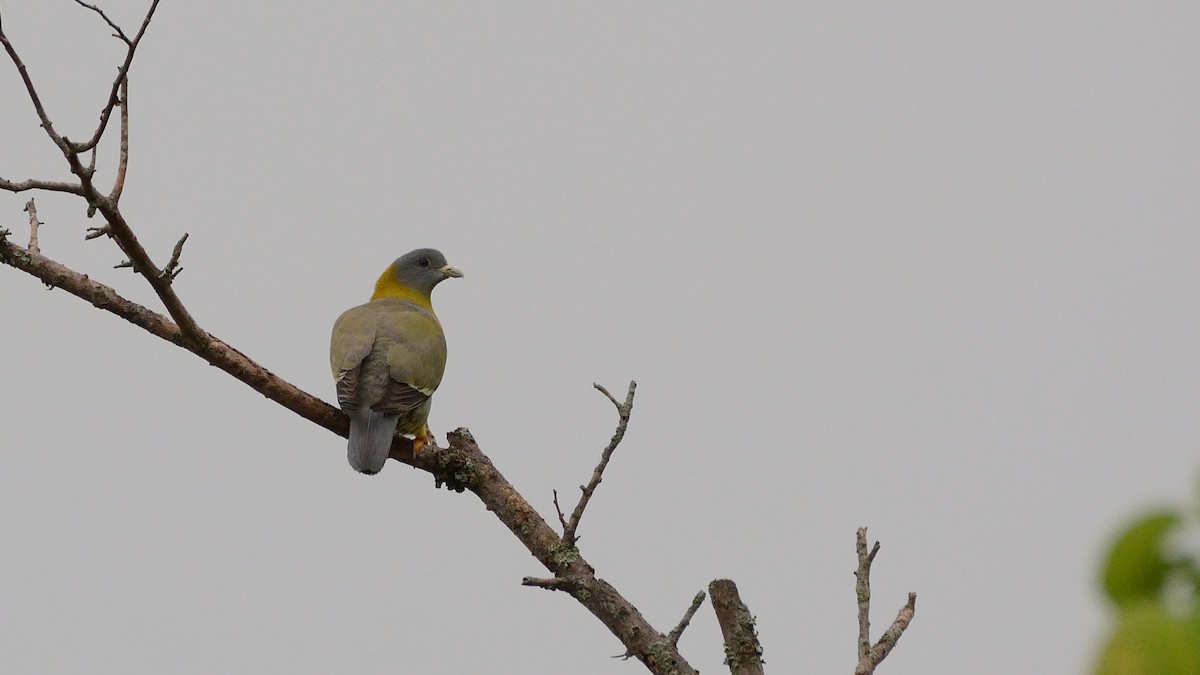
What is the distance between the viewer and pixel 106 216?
3.35m

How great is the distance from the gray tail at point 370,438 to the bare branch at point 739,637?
1426mm

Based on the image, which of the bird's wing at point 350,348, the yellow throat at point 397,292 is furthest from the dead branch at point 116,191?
the yellow throat at point 397,292

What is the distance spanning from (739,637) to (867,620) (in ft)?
1.42

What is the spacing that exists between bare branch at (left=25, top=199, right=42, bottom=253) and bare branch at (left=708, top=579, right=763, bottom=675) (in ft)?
8.16

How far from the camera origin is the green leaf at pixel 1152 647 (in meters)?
0.37

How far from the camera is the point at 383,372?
4.83 meters

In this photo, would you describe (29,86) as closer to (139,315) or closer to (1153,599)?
(139,315)

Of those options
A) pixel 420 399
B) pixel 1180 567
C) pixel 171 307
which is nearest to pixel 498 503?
pixel 420 399

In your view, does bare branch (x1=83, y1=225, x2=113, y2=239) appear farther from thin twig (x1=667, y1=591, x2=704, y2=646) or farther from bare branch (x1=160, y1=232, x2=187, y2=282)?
thin twig (x1=667, y1=591, x2=704, y2=646)

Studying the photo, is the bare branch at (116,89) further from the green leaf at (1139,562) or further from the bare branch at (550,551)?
the green leaf at (1139,562)

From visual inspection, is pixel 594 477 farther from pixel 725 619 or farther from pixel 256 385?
pixel 256 385

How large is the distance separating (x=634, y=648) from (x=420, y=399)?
154 centimetres

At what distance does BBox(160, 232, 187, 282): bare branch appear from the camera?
3464mm

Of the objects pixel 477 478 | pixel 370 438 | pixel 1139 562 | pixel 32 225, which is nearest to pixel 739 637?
pixel 477 478
